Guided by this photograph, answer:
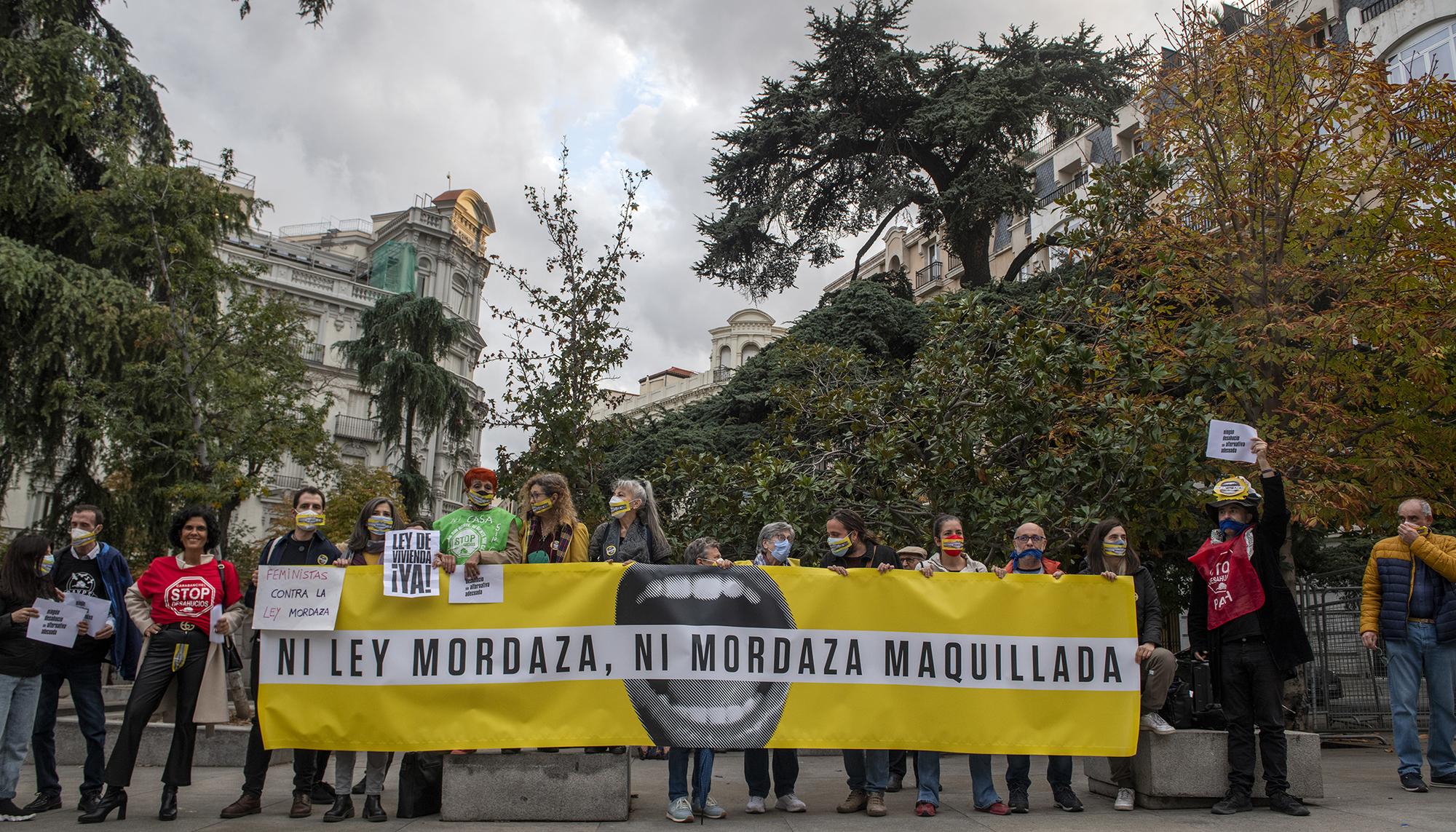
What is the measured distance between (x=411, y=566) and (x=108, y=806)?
2.08 meters

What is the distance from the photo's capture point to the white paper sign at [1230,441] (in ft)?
21.2

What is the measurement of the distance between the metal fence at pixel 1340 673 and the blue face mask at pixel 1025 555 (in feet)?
25.7

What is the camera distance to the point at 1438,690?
293 inches

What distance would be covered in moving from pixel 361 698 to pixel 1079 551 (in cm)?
968

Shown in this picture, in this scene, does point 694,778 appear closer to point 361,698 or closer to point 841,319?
point 361,698

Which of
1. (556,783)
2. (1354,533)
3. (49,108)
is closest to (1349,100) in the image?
(1354,533)

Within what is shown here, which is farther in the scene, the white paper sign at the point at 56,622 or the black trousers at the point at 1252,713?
the white paper sign at the point at 56,622

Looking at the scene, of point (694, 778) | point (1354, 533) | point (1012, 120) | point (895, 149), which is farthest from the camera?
point (895, 149)

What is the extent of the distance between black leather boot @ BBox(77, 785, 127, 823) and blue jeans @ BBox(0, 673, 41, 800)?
21.1 inches

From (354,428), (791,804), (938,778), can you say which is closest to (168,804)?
(791,804)

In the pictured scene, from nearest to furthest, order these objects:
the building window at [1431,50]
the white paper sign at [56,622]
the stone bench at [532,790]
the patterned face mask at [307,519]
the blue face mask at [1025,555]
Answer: the stone bench at [532,790] → the white paper sign at [56,622] → the patterned face mask at [307,519] → the blue face mask at [1025,555] → the building window at [1431,50]

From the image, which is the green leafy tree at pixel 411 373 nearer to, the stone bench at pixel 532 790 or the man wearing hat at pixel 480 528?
the man wearing hat at pixel 480 528

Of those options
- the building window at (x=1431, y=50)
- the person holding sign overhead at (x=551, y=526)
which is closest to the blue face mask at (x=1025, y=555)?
the person holding sign overhead at (x=551, y=526)

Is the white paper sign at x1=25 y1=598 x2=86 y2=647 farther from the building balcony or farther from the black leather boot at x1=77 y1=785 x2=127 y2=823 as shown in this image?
the building balcony
